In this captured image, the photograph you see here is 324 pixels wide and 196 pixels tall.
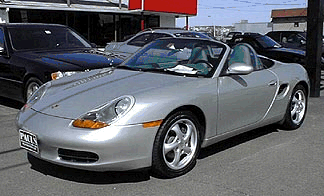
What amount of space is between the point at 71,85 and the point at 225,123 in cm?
165

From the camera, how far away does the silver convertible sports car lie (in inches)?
131

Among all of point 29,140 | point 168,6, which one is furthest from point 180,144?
point 168,6

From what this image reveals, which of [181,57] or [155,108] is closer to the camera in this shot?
[155,108]

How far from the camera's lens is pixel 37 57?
634 centimetres

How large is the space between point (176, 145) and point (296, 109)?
8.52ft

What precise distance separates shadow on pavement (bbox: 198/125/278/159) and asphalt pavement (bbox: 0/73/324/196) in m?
0.01

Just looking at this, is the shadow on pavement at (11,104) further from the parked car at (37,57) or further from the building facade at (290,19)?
the building facade at (290,19)

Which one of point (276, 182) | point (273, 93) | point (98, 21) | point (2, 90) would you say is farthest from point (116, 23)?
point (276, 182)

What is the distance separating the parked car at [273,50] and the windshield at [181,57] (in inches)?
257

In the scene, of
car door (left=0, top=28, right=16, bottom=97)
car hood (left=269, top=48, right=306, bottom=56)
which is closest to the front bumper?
car door (left=0, top=28, right=16, bottom=97)

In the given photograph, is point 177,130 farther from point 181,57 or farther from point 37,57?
point 37,57

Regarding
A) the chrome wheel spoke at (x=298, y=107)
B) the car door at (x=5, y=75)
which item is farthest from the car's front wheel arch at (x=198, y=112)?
the car door at (x=5, y=75)

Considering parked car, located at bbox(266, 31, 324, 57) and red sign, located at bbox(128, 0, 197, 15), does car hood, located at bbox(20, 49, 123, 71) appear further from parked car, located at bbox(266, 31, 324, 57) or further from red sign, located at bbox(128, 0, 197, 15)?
red sign, located at bbox(128, 0, 197, 15)

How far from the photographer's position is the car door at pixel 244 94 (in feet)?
13.7
